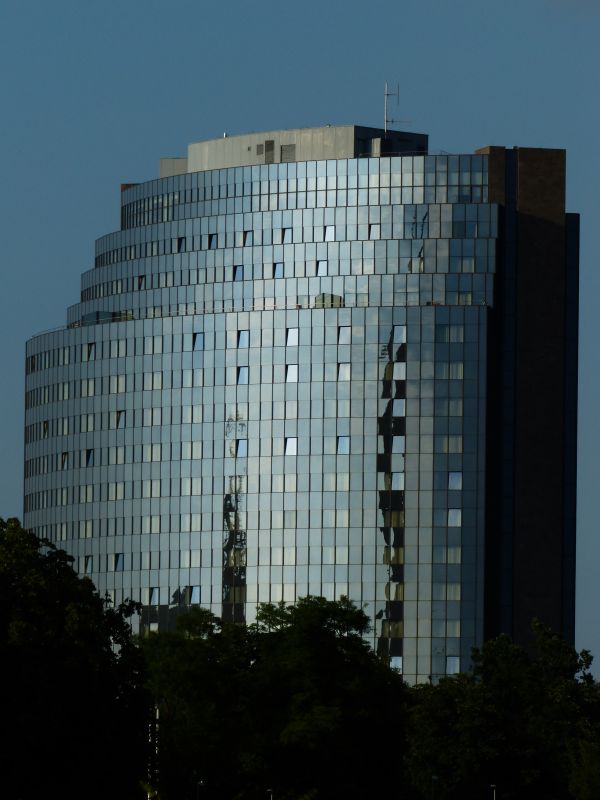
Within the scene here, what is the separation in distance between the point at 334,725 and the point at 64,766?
45690 millimetres

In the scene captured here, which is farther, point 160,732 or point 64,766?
point 160,732

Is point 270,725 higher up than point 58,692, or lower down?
lower down

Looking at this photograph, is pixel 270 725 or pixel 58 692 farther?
pixel 270 725

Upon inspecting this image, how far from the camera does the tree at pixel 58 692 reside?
14875cm

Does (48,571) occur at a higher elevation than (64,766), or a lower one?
higher

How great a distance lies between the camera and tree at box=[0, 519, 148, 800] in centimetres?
14875

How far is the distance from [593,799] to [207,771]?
2828cm

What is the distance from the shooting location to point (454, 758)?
19738 cm

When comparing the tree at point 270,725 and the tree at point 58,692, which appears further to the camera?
the tree at point 270,725

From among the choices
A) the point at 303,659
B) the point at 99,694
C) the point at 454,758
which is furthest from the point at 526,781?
the point at 99,694

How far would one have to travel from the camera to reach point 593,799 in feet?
624

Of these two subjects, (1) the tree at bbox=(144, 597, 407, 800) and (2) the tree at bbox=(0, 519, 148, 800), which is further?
(1) the tree at bbox=(144, 597, 407, 800)

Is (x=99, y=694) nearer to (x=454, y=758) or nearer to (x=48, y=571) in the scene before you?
(x=48, y=571)

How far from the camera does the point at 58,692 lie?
494 feet
